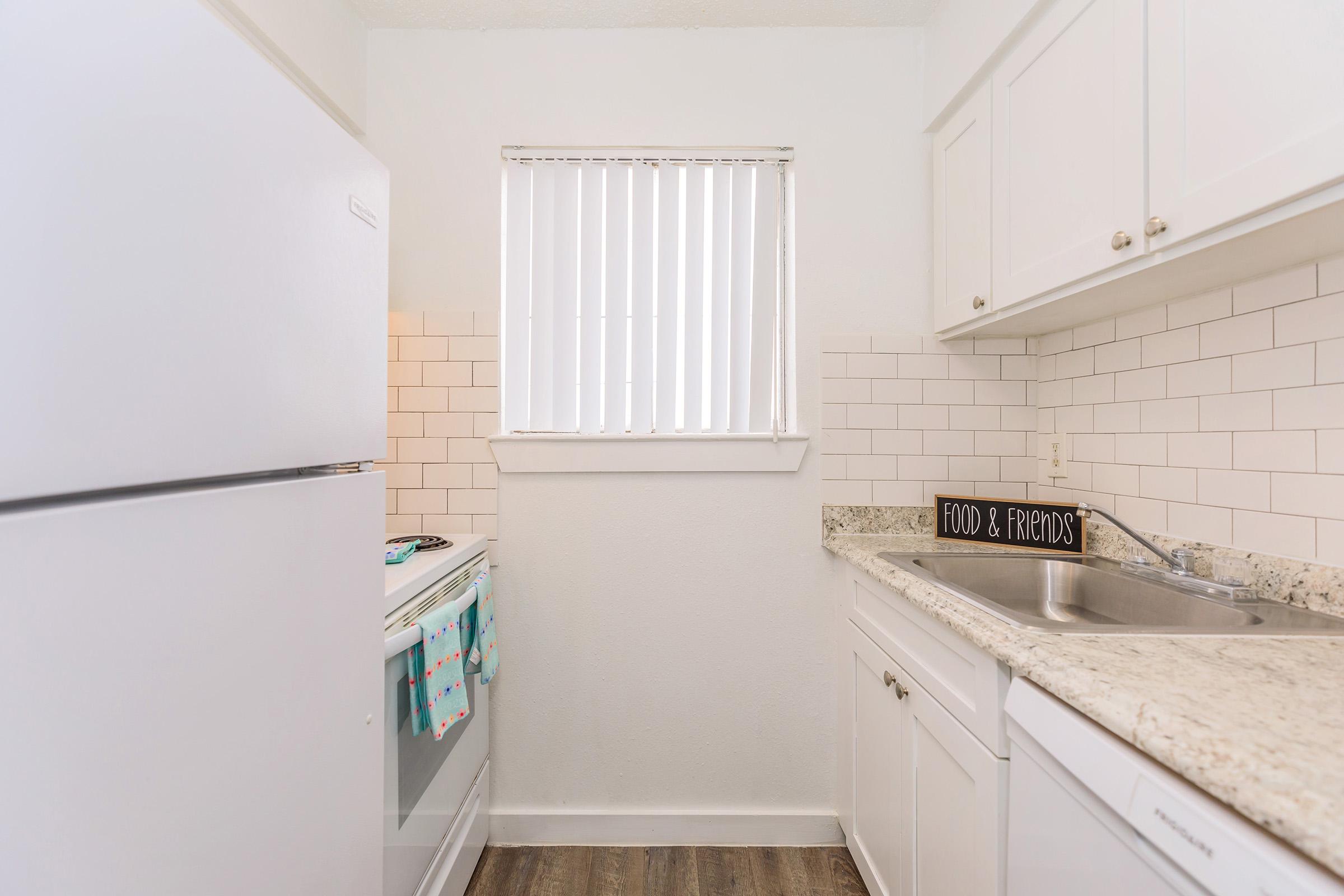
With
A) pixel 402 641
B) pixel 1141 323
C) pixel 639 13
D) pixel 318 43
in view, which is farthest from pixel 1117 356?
pixel 318 43

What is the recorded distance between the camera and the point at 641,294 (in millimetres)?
1871

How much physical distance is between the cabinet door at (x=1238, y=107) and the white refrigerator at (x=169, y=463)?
1.24 metres

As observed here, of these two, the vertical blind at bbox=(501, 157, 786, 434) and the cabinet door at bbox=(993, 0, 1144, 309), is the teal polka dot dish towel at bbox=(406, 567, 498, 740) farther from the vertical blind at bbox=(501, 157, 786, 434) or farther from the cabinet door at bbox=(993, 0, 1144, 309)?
the cabinet door at bbox=(993, 0, 1144, 309)

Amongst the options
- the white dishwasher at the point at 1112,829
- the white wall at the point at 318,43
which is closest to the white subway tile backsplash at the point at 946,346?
the white dishwasher at the point at 1112,829

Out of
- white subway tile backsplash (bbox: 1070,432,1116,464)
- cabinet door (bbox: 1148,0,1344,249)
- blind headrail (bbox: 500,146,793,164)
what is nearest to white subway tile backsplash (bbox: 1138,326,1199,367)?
white subway tile backsplash (bbox: 1070,432,1116,464)

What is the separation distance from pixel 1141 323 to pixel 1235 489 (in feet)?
1.53

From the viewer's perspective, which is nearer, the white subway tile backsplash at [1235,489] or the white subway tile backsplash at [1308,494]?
the white subway tile backsplash at [1308,494]

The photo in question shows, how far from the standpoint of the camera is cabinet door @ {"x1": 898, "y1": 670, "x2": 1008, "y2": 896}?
96cm

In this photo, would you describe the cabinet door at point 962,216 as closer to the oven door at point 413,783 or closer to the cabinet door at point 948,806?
the cabinet door at point 948,806

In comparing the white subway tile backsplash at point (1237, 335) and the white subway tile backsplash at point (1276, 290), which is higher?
the white subway tile backsplash at point (1276, 290)

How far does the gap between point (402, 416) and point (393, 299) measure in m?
0.38

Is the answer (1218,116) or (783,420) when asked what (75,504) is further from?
(783,420)

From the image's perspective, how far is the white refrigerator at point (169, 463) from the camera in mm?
347

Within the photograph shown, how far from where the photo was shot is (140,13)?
0.41m
